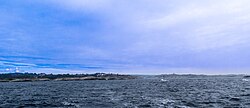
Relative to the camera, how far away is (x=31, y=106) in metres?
45.2

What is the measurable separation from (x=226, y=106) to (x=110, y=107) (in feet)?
48.3

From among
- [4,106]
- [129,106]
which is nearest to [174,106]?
[129,106]

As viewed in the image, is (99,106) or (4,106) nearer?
(99,106)

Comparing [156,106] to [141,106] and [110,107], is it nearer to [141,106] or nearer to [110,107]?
[141,106]

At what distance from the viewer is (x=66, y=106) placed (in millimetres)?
43531

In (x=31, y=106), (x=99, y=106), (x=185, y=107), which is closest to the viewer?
(x=185, y=107)

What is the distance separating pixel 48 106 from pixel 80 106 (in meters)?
4.86

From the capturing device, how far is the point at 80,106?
1687 inches

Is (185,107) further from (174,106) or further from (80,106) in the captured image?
(80,106)

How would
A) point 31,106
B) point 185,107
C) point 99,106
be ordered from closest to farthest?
point 185,107
point 99,106
point 31,106

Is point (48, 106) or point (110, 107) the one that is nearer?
point (110, 107)

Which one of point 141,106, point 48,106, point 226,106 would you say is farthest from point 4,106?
point 226,106

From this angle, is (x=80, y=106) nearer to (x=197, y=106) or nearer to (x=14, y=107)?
(x=14, y=107)

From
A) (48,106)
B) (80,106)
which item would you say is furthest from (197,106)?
(48,106)
